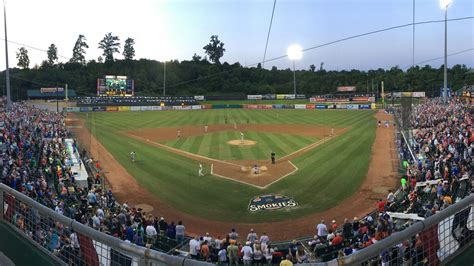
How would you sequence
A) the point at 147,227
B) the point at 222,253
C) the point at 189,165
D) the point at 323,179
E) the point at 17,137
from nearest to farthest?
the point at 222,253 → the point at 147,227 → the point at 323,179 → the point at 17,137 → the point at 189,165

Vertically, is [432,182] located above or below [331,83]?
below

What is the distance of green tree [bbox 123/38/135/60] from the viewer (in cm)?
14250

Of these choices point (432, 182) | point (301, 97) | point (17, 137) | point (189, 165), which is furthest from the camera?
point (301, 97)

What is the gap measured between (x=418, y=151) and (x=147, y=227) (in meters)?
20.5

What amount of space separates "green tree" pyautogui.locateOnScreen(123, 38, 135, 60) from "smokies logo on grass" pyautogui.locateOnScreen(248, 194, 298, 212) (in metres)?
131

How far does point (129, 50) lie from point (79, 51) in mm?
17054

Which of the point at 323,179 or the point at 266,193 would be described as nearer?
the point at 266,193

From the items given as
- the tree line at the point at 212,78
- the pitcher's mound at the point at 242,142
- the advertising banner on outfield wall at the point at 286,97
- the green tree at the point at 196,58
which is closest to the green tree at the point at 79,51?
the tree line at the point at 212,78

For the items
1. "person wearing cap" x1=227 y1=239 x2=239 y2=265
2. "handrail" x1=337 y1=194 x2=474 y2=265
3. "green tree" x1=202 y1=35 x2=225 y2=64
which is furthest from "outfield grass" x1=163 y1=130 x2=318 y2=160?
"green tree" x1=202 y1=35 x2=225 y2=64

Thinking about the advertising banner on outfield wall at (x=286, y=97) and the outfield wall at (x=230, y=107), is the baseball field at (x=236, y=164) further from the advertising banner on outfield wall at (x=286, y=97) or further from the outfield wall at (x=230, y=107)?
the advertising banner on outfield wall at (x=286, y=97)

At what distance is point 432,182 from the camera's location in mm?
18656

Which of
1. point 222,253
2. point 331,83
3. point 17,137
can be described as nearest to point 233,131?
point 17,137

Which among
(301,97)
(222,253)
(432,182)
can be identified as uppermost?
(301,97)

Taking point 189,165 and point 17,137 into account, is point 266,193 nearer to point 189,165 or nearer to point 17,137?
point 189,165
